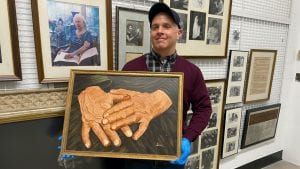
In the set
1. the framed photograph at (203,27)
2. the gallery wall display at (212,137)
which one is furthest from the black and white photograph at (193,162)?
the framed photograph at (203,27)

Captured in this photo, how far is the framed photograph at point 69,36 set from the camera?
3.67ft

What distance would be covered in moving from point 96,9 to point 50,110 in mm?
590

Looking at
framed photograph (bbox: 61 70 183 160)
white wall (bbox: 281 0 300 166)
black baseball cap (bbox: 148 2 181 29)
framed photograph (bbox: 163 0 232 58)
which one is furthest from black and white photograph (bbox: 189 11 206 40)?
white wall (bbox: 281 0 300 166)

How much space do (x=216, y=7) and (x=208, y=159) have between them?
4.17ft

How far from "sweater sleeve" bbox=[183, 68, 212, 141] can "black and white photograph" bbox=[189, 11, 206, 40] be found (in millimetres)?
608

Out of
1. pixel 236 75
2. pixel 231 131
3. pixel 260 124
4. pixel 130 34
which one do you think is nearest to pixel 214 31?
pixel 236 75

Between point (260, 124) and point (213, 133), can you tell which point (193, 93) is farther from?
point (260, 124)

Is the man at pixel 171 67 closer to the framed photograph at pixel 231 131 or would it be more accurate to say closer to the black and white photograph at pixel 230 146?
the framed photograph at pixel 231 131

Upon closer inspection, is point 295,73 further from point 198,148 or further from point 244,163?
point 198,148

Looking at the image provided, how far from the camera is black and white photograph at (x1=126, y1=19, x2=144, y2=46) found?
1.37 metres

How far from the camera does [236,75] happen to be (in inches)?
80.2

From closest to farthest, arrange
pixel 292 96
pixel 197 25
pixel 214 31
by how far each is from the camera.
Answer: pixel 197 25 → pixel 214 31 → pixel 292 96

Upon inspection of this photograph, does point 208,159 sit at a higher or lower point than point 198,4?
lower

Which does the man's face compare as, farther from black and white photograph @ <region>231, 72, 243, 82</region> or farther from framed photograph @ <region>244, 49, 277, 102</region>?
framed photograph @ <region>244, 49, 277, 102</region>
